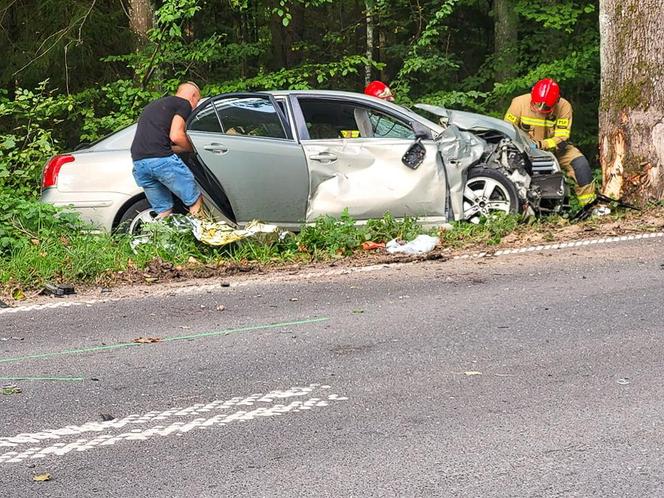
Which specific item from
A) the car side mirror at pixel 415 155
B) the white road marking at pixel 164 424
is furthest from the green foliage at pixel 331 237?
the white road marking at pixel 164 424

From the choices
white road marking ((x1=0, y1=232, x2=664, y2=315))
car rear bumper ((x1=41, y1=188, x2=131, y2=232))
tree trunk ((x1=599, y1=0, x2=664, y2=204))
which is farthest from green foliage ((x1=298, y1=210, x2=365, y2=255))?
tree trunk ((x1=599, y1=0, x2=664, y2=204))

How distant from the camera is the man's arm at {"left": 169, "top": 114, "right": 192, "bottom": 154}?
9.39m

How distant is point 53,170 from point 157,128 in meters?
1.36

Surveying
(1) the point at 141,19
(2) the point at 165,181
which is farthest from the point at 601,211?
(1) the point at 141,19

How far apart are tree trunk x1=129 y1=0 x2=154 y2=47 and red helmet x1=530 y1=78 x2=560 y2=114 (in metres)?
6.98

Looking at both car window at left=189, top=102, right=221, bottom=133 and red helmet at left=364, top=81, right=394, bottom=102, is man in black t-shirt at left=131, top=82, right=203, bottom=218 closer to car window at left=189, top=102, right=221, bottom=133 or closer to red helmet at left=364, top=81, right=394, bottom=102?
car window at left=189, top=102, right=221, bottom=133

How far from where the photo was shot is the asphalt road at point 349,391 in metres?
4.21

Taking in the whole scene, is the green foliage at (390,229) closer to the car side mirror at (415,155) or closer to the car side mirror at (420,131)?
the car side mirror at (415,155)

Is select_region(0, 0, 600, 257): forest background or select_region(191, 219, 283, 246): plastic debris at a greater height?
select_region(0, 0, 600, 257): forest background

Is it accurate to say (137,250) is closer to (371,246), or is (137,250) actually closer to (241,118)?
(241,118)

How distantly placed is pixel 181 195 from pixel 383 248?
2005mm

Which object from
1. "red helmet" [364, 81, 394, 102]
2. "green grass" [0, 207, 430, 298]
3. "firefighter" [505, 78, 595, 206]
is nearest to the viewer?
"green grass" [0, 207, 430, 298]

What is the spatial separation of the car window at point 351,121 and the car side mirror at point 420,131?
0.18 ft

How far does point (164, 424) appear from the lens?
192 inches
